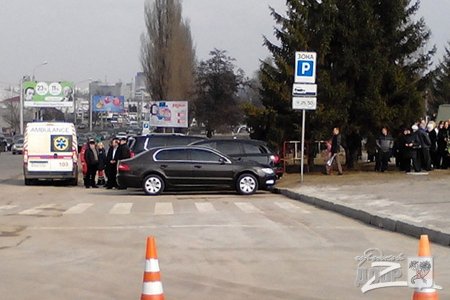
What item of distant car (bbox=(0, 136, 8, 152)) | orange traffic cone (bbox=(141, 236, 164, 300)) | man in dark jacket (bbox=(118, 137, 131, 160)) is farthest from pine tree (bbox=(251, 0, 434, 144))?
distant car (bbox=(0, 136, 8, 152))

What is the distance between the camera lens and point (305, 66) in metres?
23.5

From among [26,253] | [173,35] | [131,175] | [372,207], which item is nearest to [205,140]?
[131,175]

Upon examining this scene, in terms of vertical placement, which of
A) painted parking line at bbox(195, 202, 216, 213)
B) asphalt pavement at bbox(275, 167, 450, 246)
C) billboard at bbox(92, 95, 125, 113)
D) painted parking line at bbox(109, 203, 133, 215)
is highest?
billboard at bbox(92, 95, 125, 113)

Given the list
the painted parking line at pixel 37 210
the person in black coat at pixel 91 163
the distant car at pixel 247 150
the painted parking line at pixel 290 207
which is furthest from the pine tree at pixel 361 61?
the painted parking line at pixel 37 210

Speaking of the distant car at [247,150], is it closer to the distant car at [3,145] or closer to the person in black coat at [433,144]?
the person in black coat at [433,144]

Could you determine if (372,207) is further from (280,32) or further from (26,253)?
(280,32)

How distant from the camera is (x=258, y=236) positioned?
13320 millimetres

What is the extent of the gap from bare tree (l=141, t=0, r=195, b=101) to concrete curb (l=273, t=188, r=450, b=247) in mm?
45400

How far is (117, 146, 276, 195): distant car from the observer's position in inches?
910

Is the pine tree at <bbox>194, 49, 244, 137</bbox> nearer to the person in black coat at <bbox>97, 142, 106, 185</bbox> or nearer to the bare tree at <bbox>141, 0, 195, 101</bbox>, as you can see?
the bare tree at <bbox>141, 0, 195, 101</bbox>

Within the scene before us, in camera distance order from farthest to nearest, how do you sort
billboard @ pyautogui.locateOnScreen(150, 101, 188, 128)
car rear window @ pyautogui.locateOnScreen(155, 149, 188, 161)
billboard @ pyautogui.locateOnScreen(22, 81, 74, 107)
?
billboard @ pyautogui.locateOnScreen(22, 81, 74, 107) < billboard @ pyautogui.locateOnScreen(150, 101, 188, 128) < car rear window @ pyautogui.locateOnScreen(155, 149, 188, 161)

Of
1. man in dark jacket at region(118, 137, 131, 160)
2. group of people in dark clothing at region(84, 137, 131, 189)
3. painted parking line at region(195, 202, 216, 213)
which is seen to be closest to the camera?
painted parking line at region(195, 202, 216, 213)

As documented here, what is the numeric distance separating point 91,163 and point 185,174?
541cm

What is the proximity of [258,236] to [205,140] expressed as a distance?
45.7 ft
